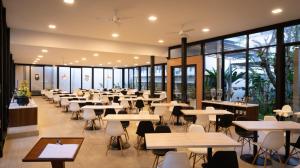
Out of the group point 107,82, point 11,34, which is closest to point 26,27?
point 11,34

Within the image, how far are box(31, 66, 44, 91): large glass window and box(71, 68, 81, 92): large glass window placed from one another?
2753mm

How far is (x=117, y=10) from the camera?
576 cm

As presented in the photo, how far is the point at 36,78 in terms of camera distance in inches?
815

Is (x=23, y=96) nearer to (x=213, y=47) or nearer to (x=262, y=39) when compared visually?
(x=213, y=47)

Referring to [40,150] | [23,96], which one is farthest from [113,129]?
[23,96]

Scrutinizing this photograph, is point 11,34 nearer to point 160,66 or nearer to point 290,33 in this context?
point 290,33

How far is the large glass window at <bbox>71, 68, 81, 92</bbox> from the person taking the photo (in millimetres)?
22266

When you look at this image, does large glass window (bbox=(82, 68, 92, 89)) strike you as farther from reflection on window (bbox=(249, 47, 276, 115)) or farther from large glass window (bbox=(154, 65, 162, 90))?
reflection on window (bbox=(249, 47, 276, 115))

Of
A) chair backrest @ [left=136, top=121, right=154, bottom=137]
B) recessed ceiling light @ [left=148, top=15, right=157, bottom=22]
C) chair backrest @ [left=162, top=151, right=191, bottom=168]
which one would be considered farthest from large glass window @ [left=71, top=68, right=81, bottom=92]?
chair backrest @ [left=162, top=151, right=191, bottom=168]

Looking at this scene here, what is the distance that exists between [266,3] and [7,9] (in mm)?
6331

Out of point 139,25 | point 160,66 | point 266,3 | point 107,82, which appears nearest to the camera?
point 266,3

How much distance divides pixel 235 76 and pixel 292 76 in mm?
2055

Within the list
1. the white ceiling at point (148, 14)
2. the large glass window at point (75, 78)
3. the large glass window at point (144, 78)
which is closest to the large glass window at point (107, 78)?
the large glass window at point (75, 78)

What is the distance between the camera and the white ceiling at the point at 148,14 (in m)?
5.24
